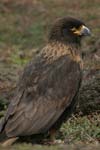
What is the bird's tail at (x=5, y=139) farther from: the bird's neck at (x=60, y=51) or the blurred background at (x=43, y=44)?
the bird's neck at (x=60, y=51)

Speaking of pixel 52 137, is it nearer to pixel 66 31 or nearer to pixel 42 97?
pixel 42 97

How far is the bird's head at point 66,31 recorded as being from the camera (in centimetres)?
1152

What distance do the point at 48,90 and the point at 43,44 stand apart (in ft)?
32.9

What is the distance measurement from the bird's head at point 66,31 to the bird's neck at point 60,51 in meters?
0.10

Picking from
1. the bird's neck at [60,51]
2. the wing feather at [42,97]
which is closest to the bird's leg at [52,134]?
the wing feather at [42,97]

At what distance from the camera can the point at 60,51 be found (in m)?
11.4

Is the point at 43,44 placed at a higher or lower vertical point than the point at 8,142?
lower

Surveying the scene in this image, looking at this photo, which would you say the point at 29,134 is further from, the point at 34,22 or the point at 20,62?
the point at 34,22

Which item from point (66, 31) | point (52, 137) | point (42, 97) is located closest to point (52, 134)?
point (52, 137)

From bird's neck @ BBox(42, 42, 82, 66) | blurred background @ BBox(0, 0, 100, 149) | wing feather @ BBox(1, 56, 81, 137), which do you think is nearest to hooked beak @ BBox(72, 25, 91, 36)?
bird's neck @ BBox(42, 42, 82, 66)

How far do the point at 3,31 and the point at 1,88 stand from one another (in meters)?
8.47

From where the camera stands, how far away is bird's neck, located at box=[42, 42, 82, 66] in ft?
37.0

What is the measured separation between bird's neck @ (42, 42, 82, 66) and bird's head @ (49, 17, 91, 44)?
10 cm

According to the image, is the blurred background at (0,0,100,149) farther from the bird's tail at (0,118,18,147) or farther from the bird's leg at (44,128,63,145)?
the bird's tail at (0,118,18,147)
